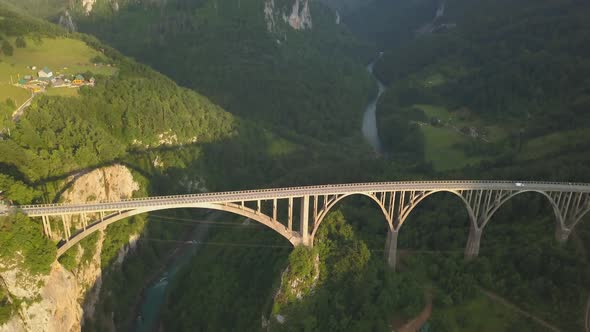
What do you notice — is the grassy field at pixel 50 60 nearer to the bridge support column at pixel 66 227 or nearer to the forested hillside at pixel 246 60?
the bridge support column at pixel 66 227

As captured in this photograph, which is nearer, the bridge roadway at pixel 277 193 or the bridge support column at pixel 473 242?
the bridge roadway at pixel 277 193

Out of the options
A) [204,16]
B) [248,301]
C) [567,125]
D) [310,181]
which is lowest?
[248,301]

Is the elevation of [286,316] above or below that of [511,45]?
below

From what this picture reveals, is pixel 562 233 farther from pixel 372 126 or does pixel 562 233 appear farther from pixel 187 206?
pixel 372 126

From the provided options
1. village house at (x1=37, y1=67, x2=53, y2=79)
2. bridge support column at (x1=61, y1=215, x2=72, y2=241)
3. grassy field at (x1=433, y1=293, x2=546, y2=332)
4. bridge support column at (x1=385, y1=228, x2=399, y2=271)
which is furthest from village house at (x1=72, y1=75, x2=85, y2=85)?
grassy field at (x1=433, y1=293, x2=546, y2=332)

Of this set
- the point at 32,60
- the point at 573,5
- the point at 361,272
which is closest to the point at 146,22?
the point at 32,60

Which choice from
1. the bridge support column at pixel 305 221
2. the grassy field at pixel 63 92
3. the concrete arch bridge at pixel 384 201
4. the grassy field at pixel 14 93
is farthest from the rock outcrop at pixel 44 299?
the grassy field at pixel 63 92

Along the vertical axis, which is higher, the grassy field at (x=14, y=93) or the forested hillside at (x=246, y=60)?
the forested hillside at (x=246, y=60)

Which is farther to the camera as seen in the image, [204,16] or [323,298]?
[204,16]

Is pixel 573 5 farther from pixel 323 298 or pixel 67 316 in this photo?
pixel 67 316
